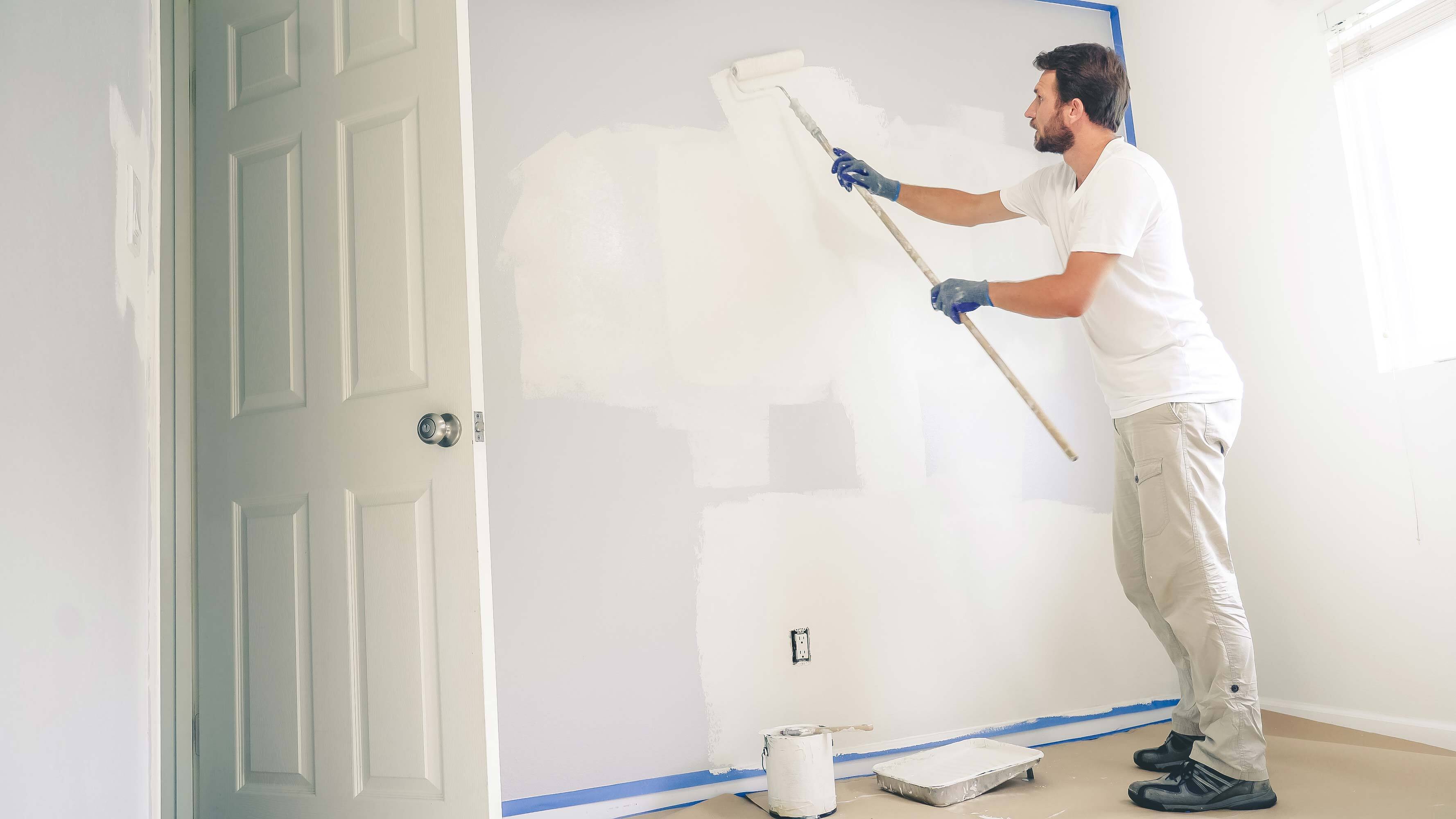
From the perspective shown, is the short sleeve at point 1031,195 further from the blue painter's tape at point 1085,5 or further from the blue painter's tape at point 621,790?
the blue painter's tape at point 621,790

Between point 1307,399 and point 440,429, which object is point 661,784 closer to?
point 440,429

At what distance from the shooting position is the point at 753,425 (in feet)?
7.84

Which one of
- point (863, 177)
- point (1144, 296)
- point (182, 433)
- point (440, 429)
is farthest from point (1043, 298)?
point (182, 433)

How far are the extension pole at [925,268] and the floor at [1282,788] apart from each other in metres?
0.78

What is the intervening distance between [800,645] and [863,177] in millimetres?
1251

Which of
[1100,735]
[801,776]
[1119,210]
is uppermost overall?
[1119,210]

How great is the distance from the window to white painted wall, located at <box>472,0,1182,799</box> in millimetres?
781

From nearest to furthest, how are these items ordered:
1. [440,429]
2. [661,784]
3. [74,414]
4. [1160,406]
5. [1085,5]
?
1. [74,414]
2. [440,429]
3. [1160,406]
4. [661,784]
5. [1085,5]

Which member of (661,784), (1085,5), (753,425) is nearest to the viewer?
(661,784)

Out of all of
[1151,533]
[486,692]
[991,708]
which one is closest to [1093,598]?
[991,708]

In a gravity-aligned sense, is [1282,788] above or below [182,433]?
below

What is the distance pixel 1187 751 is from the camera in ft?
7.02

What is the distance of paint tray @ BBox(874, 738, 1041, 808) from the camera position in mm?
2037

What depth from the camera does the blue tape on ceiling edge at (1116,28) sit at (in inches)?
117
